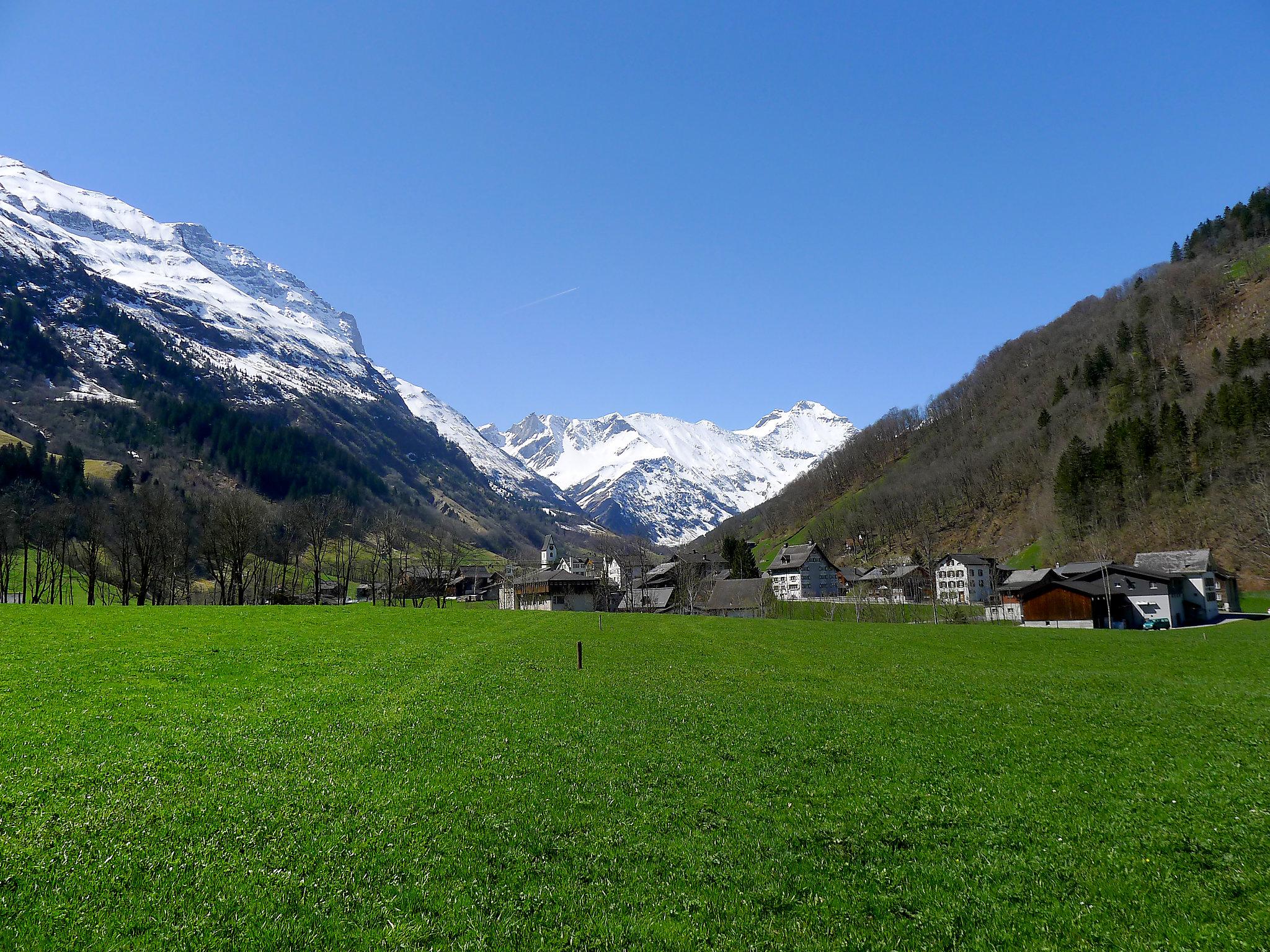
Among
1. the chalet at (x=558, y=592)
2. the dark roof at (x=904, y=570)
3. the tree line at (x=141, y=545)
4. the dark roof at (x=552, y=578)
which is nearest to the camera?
the tree line at (x=141, y=545)

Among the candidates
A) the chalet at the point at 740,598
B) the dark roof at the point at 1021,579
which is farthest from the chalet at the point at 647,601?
the dark roof at the point at 1021,579

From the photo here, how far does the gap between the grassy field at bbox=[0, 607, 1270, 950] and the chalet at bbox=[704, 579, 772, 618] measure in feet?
309

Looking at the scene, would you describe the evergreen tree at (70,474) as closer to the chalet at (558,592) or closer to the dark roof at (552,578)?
the dark roof at (552,578)

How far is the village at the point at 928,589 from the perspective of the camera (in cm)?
9150

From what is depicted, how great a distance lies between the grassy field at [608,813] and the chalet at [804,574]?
508 feet

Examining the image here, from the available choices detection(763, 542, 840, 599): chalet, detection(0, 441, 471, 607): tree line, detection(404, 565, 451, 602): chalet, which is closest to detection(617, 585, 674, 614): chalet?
detection(763, 542, 840, 599): chalet

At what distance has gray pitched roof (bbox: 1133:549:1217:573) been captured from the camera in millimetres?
99688

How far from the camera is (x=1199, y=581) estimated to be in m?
98.4

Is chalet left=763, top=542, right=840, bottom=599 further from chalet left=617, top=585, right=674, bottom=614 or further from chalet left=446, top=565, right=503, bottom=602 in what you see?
chalet left=446, top=565, right=503, bottom=602

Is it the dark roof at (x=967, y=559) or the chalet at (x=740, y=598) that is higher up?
the dark roof at (x=967, y=559)

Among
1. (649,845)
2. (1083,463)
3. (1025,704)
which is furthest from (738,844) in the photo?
(1083,463)

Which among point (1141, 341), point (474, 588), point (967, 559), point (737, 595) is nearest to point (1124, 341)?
point (1141, 341)

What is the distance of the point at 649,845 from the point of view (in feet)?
41.2

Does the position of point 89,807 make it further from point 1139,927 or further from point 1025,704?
point 1025,704
